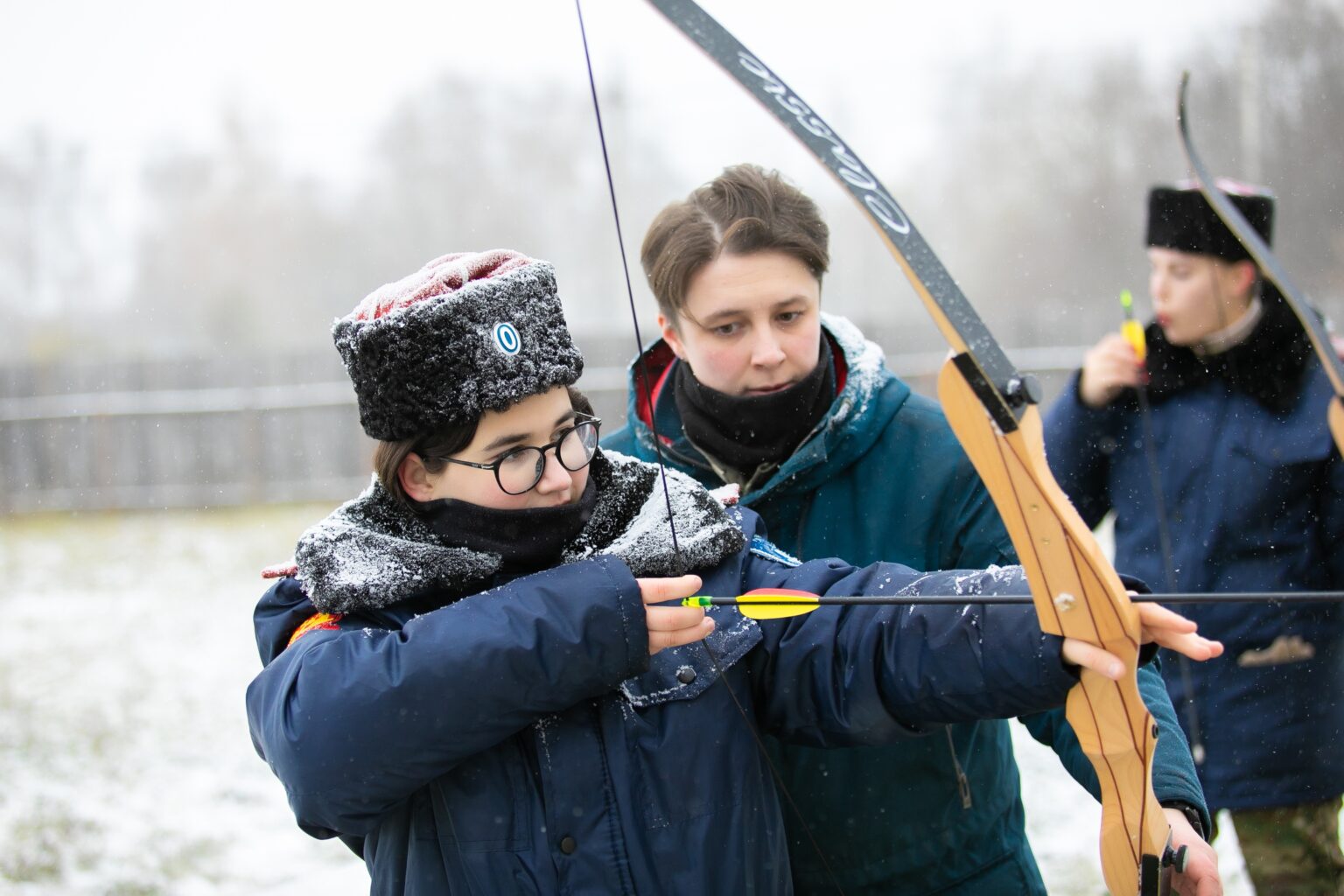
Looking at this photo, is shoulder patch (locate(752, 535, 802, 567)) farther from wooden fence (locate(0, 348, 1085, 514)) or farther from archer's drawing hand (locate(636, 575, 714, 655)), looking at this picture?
wooden fence (locate(0, 348, 1085, 514))

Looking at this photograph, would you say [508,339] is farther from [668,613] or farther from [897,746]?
[897,746]

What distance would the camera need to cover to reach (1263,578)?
7.93 ft

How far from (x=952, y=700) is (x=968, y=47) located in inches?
800

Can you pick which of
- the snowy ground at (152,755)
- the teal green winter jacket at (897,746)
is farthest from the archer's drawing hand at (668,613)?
the snowy ground at (152,755)

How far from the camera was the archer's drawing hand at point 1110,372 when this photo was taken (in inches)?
99.8

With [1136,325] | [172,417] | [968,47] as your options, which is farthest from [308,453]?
[968,47]

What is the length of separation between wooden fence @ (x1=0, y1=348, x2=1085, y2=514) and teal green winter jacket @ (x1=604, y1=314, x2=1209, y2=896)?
9.15 m

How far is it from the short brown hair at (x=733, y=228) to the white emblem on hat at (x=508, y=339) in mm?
492

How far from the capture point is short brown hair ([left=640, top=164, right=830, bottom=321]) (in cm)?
176

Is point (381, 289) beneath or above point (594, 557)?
above

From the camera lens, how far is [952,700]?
4.22 ft

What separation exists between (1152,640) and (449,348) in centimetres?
76

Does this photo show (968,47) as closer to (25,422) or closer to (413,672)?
(25,422)

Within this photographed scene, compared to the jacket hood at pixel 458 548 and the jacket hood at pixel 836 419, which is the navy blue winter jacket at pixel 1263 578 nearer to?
the jacket hood at pixel 836 419
